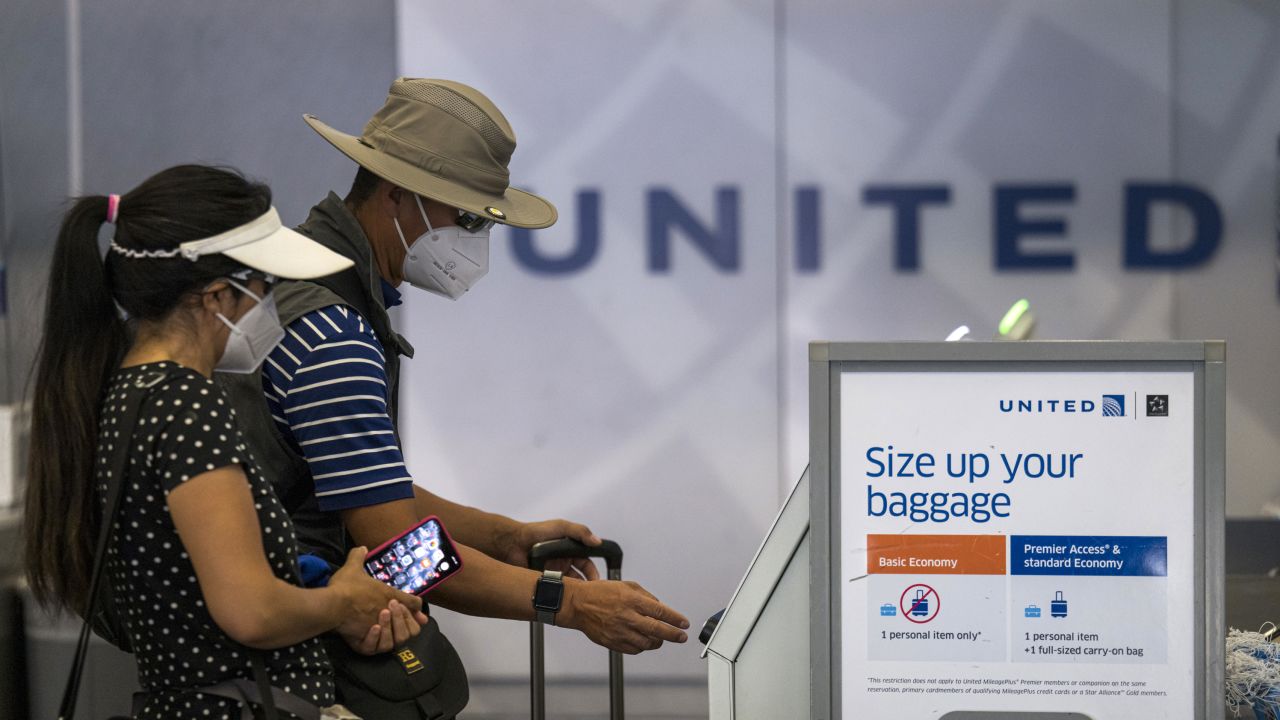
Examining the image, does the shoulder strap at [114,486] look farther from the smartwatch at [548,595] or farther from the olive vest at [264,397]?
the smartwatch at [548,595]

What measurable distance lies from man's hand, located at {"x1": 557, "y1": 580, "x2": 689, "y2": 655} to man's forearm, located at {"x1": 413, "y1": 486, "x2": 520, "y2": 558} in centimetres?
60

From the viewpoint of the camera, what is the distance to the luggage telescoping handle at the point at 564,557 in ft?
8.36

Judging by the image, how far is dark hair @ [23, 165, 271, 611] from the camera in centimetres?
163

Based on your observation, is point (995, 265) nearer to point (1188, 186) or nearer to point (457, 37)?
point (1188, 186)

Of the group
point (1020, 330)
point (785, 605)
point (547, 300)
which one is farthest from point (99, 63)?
point (785, 605)

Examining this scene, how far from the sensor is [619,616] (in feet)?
6.54

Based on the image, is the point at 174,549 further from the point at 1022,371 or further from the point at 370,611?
the point at 1022,371

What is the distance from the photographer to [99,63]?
13.4ft

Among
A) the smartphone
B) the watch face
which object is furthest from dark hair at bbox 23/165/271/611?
the watch face

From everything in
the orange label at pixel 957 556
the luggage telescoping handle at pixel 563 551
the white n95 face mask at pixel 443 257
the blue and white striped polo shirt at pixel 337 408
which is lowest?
the luggage telescoping handle at pixel 563 551

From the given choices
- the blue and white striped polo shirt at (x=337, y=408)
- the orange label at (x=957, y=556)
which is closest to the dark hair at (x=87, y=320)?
the blue and white striped polo shirt at (x=337, y=408)

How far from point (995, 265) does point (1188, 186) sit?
716 mm

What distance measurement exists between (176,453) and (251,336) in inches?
10.0

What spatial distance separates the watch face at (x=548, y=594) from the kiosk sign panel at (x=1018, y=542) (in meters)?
0.60
